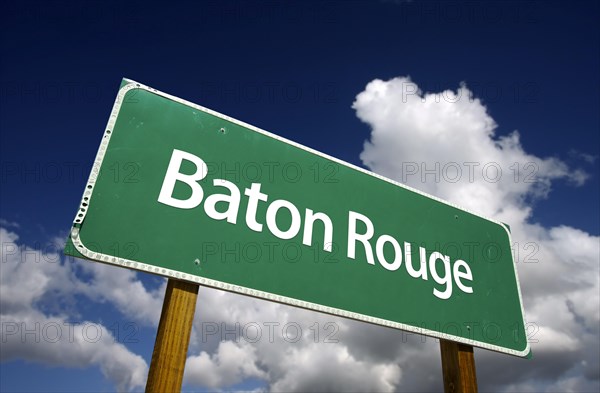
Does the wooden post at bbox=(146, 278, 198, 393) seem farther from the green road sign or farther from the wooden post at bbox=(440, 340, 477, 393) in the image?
the wooden post at bbox=(440, 340, 477, 393)

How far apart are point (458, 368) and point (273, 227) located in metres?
1.93

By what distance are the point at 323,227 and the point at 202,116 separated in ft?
3.75

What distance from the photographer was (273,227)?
2.63 metres

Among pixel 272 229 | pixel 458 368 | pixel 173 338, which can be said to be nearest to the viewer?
pixel 173 338

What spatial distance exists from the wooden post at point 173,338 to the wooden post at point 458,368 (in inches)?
85.7

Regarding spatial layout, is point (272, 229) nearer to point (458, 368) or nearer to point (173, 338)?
point (173, 338)

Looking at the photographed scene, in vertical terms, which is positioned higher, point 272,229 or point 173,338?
point 272,229

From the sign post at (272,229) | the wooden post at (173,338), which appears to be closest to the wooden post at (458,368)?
the sign post at (272,229)

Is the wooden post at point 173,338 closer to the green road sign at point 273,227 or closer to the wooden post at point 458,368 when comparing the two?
the green road sign at point 273,227

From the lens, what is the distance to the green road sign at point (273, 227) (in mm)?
2223

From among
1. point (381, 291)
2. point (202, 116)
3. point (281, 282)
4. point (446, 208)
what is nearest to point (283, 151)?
point (202, 116)

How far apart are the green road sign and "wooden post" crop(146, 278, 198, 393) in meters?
0.11

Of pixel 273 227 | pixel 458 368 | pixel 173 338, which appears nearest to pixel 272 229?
pixel 273 227

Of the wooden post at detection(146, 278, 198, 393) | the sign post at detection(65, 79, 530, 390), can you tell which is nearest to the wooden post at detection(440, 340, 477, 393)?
the sign post at detection(65, 79, 530, 390)
